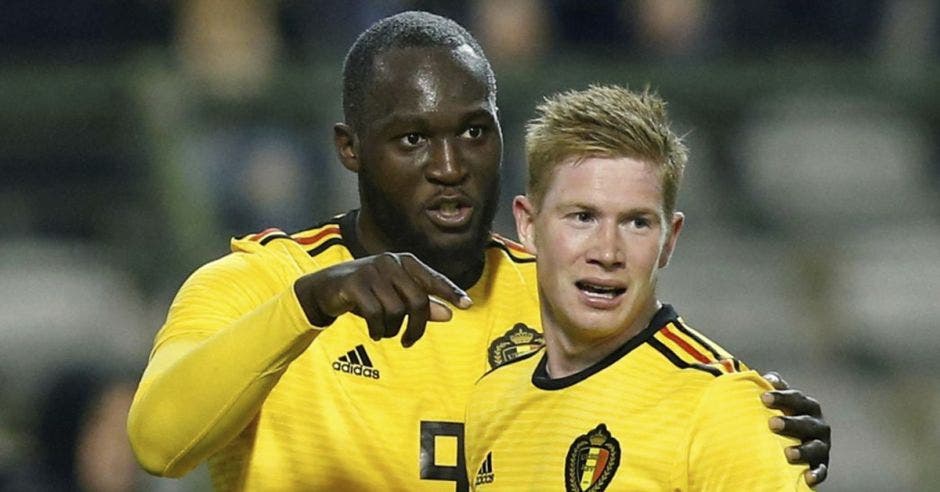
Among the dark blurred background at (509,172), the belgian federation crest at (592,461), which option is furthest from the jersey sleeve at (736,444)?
the dark blurred background at (509,172)

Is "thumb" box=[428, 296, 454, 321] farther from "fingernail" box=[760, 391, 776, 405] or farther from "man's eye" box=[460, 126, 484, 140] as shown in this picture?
"man's eye" box=[460, 126, 484, 140]

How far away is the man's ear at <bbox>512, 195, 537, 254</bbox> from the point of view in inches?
155

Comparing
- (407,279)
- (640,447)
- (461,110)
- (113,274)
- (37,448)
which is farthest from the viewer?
(113,274)

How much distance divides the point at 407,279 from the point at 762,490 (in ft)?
2.32

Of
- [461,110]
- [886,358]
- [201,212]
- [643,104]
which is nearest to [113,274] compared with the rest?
[201,212]

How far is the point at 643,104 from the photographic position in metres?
3.78

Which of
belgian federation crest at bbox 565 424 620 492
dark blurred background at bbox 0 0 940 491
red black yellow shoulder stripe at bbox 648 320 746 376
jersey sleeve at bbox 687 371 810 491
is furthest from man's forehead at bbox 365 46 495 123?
dark blurred background at bbox 0 0 940 491

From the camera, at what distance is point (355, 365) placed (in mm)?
4199

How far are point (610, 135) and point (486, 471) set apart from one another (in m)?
0.71

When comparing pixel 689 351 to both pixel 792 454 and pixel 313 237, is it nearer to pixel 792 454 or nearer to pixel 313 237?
pixel 792 454

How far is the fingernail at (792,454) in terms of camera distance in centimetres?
347

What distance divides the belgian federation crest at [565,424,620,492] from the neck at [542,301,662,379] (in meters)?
0.18

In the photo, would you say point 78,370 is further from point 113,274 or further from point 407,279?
point 407,279

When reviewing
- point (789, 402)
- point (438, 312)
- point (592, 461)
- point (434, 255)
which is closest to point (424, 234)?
point (434, 255)
